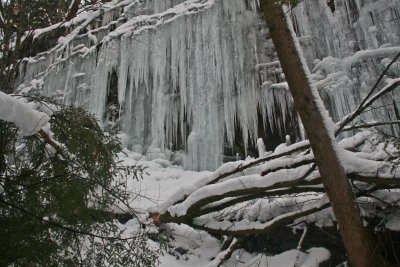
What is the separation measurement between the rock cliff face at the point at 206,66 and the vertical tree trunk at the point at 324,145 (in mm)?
3965

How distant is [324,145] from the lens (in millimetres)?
2717

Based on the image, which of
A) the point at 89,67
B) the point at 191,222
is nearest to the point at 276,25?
the point at 191,222

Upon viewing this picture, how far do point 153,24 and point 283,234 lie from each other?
538 cm

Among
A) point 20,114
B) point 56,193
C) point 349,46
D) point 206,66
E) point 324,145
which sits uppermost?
point 206,66

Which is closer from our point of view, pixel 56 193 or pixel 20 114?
pixel 20 114

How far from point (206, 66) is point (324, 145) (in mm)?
5393

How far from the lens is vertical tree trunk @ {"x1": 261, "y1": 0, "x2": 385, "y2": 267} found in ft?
8.41

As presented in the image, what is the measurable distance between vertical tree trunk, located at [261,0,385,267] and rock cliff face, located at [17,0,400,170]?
13.0ft

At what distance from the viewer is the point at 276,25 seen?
3023 millimetres

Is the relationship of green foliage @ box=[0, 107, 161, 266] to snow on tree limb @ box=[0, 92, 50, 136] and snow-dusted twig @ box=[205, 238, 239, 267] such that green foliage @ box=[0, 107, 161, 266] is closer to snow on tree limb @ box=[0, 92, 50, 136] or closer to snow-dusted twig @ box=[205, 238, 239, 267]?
snow on tree limb @ box=[0, 92, 50, 136]

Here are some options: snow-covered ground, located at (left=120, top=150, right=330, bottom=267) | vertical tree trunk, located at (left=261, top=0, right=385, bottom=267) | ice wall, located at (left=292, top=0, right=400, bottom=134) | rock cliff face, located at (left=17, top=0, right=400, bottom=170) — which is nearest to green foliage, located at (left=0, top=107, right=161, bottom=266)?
snow-covered ground, located at (left=120, top=150, right=330, bottom=267)

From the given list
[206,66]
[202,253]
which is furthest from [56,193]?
[206,66]

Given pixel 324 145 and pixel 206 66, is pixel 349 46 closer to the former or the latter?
pixel 206 66

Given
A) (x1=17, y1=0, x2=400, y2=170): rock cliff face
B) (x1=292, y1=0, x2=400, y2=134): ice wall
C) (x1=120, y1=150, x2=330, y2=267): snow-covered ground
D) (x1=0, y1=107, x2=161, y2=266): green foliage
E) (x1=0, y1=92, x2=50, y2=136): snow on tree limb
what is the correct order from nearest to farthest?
(x1=0, y1=92, x2=50, y2=136): snow on tree limb < (x1=0, y1=107, x2=161, y2=266): green foliage < (x1=120, y1=150, x2=330, y2=267): snow-covered ground < (x1=292, y1=0, x2=400, y2=134): ice wall < (x1=17, y1=0, x2=400, y2=170): rock cliff face
